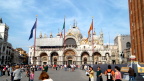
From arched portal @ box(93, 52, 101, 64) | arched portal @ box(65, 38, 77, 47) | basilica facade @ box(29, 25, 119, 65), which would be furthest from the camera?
arched portal @ box(65, 38, 77, 47)

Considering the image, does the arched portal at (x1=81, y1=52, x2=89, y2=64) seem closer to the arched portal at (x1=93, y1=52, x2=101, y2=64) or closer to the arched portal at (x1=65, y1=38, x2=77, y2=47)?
the arched portal at (x1=93, y1=52, x2=101, y2=64)

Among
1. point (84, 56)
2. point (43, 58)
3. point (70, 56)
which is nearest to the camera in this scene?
point (70, 56)

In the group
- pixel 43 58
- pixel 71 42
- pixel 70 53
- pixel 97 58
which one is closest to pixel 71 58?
pixel 70 53

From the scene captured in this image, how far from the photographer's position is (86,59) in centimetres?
5819

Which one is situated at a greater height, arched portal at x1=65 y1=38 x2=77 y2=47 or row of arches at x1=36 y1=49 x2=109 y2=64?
arched portal at x1=65 y1=38 x2=77 y2=47

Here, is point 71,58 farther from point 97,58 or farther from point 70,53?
point 97,58

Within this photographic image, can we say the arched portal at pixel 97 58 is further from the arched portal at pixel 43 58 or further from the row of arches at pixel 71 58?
the arched portal at pixel 43 58

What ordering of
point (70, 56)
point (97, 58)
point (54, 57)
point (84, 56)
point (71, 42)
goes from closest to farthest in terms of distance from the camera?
1. point (70, 56)
2. point (97, 58)
3. point (84, 56)
4. point (54, 57)
5. point (71, 42)

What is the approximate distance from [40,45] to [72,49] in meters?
15.0

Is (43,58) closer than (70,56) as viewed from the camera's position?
No

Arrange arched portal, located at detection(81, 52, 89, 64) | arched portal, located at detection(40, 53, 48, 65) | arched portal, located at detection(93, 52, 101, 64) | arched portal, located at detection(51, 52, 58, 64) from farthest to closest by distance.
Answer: arched portal, located at detection(40, 53, 48, 65) < arched portal, located at detection(51, 52, 58, 64) < arched portal, located at detection(81, 52, 89, 64) < arched portal, located at detection(93, 52, 101, 64)

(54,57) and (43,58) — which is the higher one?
(54,57)

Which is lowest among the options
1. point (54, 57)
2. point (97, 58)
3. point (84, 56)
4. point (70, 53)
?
point (97, 58)

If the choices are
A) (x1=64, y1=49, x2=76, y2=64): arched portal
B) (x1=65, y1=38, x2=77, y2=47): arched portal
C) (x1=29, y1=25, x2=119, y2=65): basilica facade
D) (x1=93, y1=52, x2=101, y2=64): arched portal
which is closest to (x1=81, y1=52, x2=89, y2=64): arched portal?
(x1=29, y1=25, x2=119, y2=65): basilica facade
